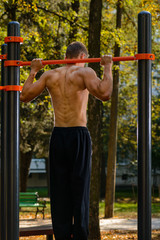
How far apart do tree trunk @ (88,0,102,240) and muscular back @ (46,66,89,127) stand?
5.28 m

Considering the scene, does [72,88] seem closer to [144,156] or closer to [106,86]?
[106,86]

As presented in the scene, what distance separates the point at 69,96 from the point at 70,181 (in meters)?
0.73

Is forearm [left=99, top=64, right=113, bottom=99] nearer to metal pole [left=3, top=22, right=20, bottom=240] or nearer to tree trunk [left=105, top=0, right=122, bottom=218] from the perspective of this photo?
metal pole [left=3, top=22, right=20, bottom=240]

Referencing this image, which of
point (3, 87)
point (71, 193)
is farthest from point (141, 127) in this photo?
point (3, 87)

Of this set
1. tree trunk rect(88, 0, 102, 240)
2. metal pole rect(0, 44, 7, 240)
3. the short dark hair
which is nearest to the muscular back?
the short dark hair

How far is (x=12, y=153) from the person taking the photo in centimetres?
420

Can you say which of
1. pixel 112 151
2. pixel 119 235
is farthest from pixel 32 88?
pixel 112 151

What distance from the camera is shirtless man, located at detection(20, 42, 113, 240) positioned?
3.81 meters

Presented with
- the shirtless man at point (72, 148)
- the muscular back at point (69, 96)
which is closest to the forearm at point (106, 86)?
the shirtless man at point (72, 148)

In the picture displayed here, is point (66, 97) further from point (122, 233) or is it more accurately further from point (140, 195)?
point (122, 233)

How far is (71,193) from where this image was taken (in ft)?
12.8

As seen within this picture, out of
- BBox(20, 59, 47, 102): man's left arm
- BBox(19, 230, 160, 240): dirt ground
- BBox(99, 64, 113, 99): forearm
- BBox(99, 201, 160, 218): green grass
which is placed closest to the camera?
BBox(99, 64, 113, 99): forearm

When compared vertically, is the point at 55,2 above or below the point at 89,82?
above

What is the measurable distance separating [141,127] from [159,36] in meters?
13.8
